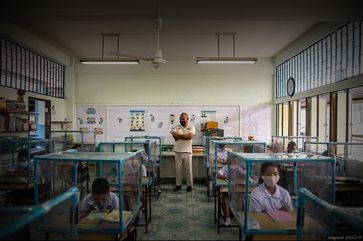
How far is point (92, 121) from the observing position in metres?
7.77

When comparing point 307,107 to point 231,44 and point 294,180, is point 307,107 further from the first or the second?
point 294,180

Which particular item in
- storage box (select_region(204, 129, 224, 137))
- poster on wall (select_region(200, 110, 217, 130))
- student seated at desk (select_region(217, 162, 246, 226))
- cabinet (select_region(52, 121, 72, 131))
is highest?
poster on wall (select_region(200, 110, 217, 130))

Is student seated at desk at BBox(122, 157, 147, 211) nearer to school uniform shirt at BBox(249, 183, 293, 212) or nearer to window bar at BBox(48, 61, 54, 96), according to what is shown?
school uniform shirt at BBox(249, 183, 293, 212)

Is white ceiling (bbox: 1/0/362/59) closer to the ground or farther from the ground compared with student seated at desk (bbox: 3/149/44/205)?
farther from the ground

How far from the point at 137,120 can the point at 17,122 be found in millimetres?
3186

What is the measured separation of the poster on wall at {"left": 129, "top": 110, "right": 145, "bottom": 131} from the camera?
7688 mm

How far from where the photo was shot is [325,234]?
5.72 feet

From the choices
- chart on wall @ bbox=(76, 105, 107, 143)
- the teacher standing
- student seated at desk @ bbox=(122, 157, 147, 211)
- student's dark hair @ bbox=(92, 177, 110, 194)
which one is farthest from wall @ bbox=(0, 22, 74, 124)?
student's dark hair @ bbox=(92, 177, 110, 194)

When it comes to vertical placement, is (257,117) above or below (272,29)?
below

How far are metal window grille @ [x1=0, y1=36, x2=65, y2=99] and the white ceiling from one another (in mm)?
503

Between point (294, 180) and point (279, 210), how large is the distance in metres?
0.37

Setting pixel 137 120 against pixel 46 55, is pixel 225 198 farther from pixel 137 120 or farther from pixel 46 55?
pixel 46 55

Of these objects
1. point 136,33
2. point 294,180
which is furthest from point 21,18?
point 294,180

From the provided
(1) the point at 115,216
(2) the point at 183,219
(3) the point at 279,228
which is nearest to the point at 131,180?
(1) the point at 115,216
